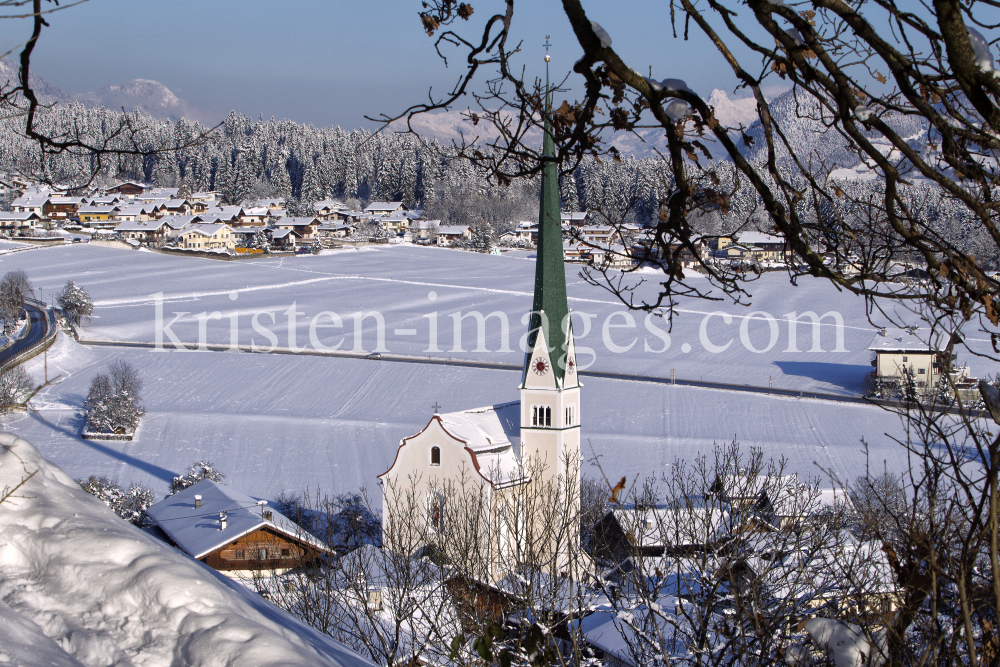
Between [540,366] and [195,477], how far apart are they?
10.2 meters

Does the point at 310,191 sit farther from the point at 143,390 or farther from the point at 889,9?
the point at 889,9

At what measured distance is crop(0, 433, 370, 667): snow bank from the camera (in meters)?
2.68

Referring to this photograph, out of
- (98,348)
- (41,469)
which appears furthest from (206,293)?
(41,469)

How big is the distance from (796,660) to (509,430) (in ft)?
56.3

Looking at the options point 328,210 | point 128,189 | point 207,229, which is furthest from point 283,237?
point 128,189

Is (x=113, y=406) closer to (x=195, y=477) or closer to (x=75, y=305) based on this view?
(x=195, y=477)

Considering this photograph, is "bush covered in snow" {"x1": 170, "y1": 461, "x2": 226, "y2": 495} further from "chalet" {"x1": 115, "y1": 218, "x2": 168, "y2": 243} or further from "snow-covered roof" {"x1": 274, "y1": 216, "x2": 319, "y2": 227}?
"snow-covered roof" {"x1": 274, "y1": 216, "x2": 319, "y2": 227}

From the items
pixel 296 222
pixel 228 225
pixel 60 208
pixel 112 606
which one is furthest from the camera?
pixel 296 222

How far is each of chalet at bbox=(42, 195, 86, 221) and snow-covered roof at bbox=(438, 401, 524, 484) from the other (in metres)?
73.2

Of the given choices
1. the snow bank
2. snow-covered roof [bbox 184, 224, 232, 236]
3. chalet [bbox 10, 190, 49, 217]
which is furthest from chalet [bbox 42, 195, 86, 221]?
the snow bank

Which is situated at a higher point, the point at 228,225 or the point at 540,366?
the point at 228,225

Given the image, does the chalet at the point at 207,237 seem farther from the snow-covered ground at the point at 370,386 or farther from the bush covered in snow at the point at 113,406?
the bush covered in snow at the point at 113,406

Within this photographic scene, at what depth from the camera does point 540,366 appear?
19.8 m

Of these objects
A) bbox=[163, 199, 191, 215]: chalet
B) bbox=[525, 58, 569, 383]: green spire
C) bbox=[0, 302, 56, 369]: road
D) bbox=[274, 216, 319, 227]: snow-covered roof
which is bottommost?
bbox=[0, 302, 56, 369]: road
